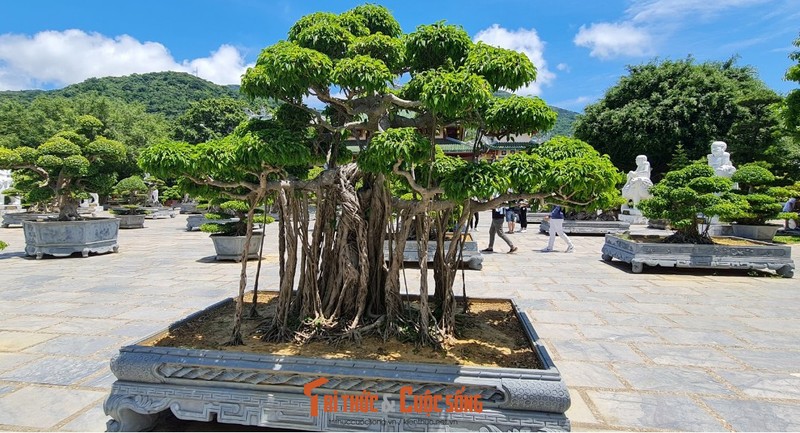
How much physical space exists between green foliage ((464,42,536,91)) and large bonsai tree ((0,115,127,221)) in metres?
8.82

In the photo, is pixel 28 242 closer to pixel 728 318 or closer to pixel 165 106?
pixel 728 318

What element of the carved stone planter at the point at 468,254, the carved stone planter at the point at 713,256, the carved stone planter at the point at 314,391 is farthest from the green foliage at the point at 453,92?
the carved stone planter at the point at 713,256

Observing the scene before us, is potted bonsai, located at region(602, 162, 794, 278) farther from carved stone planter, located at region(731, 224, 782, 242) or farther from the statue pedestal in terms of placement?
A: the statue pedestal

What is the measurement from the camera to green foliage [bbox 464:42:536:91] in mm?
2439

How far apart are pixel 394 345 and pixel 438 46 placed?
204 centimetres

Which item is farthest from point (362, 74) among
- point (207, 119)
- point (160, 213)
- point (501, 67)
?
point (207, 119)

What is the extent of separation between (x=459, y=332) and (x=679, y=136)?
21073 millimetres

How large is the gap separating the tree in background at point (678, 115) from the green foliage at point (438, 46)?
2046cm

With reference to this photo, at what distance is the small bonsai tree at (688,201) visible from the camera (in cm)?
697

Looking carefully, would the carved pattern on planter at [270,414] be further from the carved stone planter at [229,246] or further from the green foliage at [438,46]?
the carved stone planter at [229,246]

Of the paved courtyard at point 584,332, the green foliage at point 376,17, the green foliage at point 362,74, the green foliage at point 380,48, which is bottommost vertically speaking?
the paved courtyard at point 584,332

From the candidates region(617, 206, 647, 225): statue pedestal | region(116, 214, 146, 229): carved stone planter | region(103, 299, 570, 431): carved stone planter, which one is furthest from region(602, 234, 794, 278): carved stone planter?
region(116, 214, 146, 229): carved stone planter

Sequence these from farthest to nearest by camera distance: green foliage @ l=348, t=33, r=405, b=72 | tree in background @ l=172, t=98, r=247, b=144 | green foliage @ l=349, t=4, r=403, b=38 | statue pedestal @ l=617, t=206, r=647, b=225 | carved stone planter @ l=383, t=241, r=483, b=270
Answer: tree in background @ l=172, t=98, r=247, b=144, statue pedestal @ l=617, t=206, r=647, b=225, carved stone planter @ l=383, t=241, r=483, b=270, green foliage @ l=349, t=4, r=403, b=38, green foliage @ l=348, t=33, r=405, b=72

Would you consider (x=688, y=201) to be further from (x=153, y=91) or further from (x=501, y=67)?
(x=153, y=91)
